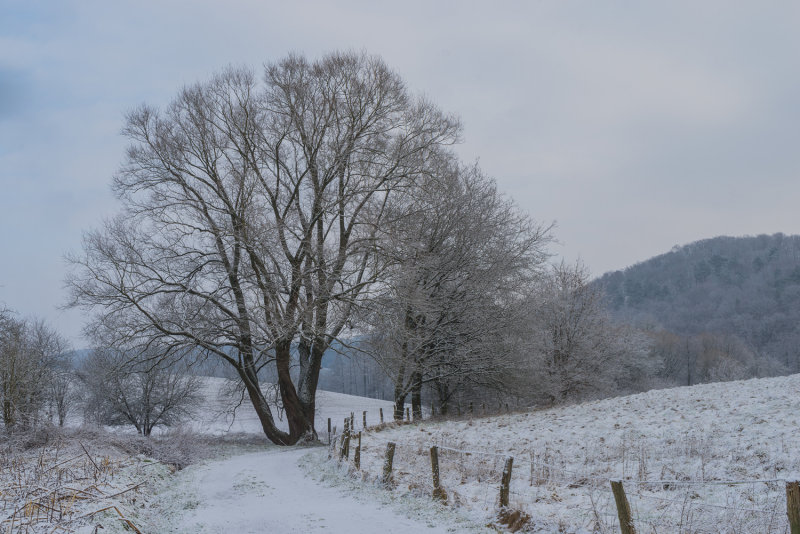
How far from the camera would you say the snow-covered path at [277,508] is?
7883 millimetres

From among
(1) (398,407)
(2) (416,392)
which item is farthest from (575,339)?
(1) (398,407)

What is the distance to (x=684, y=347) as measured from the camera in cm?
9038

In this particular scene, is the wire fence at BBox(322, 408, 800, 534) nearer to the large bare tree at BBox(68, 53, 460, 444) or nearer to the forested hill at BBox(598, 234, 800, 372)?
the large bare tree at BBox(68, 53, 460, 444)

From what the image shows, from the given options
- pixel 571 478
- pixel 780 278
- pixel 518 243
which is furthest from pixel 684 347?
pixel 571 478

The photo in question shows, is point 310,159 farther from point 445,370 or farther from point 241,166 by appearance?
point 445,370

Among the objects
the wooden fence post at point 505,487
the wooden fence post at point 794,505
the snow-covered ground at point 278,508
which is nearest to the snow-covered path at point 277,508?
the snow-covered ground at point 278,508

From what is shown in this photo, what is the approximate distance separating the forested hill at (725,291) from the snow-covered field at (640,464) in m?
87.2

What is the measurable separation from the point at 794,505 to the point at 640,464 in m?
4.84

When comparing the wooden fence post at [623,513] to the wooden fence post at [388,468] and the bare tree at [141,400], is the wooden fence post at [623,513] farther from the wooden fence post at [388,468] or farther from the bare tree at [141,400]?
the bare tree at [141,400]

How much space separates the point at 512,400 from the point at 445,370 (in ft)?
28.4

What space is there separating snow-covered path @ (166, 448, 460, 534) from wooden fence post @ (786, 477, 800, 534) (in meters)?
4.17

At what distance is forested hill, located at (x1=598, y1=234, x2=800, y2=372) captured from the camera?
115312 millimetres

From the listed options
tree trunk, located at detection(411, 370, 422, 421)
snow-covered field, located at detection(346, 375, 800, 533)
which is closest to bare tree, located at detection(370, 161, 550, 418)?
tree trunk, located at detection(411, 370, 422, 421)

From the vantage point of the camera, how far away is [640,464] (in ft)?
30.0
